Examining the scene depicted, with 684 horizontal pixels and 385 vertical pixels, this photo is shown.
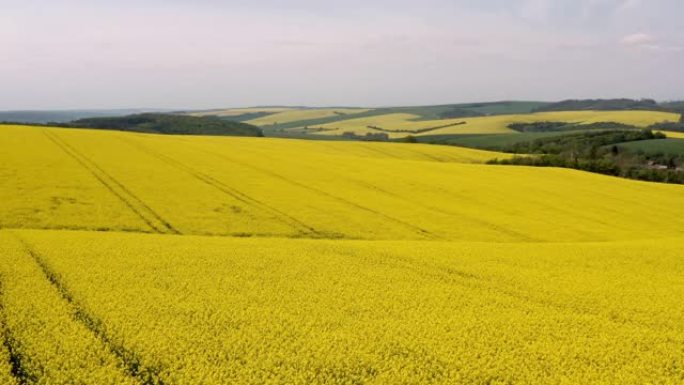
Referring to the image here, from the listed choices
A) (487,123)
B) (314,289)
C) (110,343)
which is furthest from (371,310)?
(487,123)

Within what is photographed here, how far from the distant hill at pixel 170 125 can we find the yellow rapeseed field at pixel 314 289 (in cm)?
9282

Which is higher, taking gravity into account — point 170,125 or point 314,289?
point 170,125

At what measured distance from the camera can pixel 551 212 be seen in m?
30.0

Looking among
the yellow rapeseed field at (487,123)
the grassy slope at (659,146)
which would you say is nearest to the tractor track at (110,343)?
the grassy slope at (659,146)

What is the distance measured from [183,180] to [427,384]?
81.6 ft

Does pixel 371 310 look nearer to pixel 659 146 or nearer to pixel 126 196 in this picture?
pixel 126 196

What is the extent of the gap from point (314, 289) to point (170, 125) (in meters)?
122

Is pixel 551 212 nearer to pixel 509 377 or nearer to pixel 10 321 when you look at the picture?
pixel 509 377

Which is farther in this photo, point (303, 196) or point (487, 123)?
point (487, 123)

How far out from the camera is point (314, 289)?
12.7 meters

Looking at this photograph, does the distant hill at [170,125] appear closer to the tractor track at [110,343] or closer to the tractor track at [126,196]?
the tractor track at [126,196]

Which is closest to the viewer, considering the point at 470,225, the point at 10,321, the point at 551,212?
the point at 10,321

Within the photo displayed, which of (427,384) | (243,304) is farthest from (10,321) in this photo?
(427,384)

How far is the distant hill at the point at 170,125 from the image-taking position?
119m
